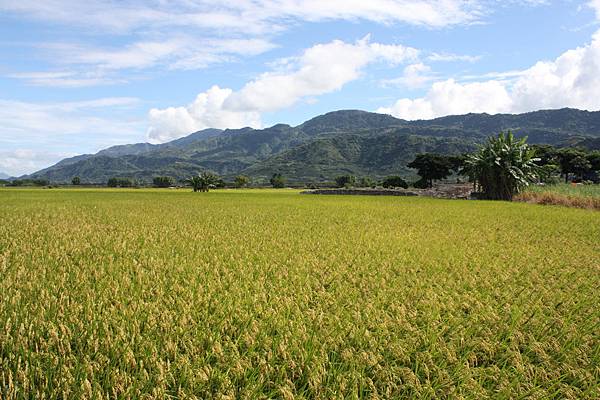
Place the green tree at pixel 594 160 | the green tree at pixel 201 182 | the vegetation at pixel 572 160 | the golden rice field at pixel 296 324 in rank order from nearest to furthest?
1. the golden rice field at pixel 296 324
2. the green tree at pixel 201 182
3. the vegetation at pixel 572 160
4. the green tree at pixel 594 160

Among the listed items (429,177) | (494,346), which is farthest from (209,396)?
(429,177)

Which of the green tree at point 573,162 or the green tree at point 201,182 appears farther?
the green tree at point 573,162

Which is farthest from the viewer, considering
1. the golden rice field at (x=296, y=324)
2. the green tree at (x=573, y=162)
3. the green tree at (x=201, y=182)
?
the green tree at (x=573, y=162)

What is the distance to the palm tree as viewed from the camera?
35781 mm

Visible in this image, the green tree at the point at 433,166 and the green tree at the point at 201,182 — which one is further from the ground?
the green tree at the point at 433,166

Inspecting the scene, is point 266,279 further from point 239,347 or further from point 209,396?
point 209,396

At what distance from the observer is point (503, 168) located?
117ft

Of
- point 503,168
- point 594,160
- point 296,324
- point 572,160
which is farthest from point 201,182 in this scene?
point 594,160

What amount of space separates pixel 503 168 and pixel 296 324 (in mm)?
35898

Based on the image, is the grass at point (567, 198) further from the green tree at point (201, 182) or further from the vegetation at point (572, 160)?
the vegetation at point (572, 160)

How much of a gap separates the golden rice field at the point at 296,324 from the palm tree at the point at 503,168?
2875cm

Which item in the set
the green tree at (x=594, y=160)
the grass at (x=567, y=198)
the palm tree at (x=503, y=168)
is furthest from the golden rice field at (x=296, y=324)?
the green tree at (x=594, y=160)

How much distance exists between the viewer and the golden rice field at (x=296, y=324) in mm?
3500

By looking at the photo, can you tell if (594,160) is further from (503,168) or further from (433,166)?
(503,168)
